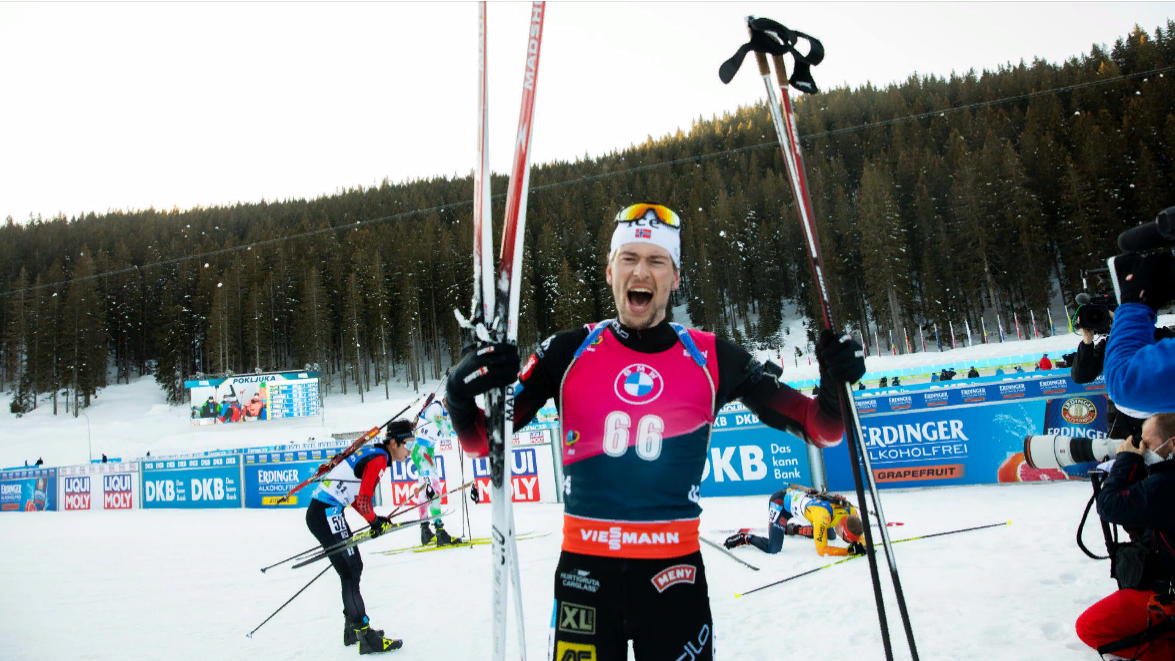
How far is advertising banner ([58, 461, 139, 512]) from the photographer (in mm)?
21844

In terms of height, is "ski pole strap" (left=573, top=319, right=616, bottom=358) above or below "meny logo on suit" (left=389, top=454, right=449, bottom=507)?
above

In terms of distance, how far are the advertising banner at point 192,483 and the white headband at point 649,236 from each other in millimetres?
21106

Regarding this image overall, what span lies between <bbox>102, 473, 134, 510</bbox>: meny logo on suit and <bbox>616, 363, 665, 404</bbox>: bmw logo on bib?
83.1 feet

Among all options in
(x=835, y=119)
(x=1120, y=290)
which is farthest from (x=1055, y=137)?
(x=1120, y=290)

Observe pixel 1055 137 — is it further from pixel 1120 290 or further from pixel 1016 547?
pixel 1120 290

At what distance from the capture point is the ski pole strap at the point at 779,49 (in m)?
2.61

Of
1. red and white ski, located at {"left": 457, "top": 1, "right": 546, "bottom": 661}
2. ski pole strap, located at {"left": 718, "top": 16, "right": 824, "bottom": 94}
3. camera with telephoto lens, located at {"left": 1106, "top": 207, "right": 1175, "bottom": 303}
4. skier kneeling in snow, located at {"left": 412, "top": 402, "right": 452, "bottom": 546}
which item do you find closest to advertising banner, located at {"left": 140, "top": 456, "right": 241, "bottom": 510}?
skier kneeling in snow, located at {"left": 412, "top": 402, "right": 452, "bottom": 546}

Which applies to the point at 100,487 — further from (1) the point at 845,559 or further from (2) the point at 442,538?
(1) the point at 845,559

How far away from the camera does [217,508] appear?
2025cm

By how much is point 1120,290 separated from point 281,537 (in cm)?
1460

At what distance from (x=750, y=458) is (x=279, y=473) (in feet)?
45.9

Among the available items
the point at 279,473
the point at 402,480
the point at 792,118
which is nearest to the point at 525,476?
the point at 402,480

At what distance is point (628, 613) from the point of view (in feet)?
7.22

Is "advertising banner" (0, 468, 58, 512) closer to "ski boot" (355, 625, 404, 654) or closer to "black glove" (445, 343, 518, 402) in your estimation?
"ski boot" (355, 625, 404, 654)
